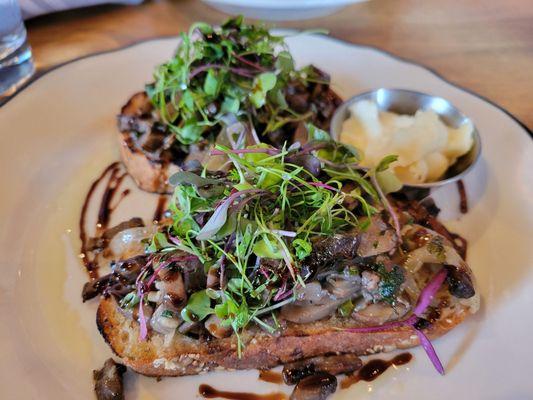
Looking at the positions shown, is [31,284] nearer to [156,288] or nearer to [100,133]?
[156,288]

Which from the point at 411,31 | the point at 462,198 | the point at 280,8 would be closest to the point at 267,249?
the point at 462,198

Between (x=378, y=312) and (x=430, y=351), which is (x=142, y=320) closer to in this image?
(x=378, y=312)

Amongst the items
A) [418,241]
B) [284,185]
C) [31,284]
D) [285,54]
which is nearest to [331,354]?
[418,241]

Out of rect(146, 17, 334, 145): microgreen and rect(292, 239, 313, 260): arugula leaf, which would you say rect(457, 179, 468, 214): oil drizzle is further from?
rect(292, 239, 313, 260): arugula leaf

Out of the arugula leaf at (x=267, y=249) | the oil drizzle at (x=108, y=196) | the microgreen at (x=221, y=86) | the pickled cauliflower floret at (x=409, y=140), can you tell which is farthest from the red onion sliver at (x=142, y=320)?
the pickled cauliflower floret at (x=409, y=140)

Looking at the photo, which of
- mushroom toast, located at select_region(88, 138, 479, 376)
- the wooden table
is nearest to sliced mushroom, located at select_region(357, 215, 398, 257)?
mushroom toast, located at select_region(88, 138, 479, 376)

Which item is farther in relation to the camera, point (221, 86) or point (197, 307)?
point (221, 86)
